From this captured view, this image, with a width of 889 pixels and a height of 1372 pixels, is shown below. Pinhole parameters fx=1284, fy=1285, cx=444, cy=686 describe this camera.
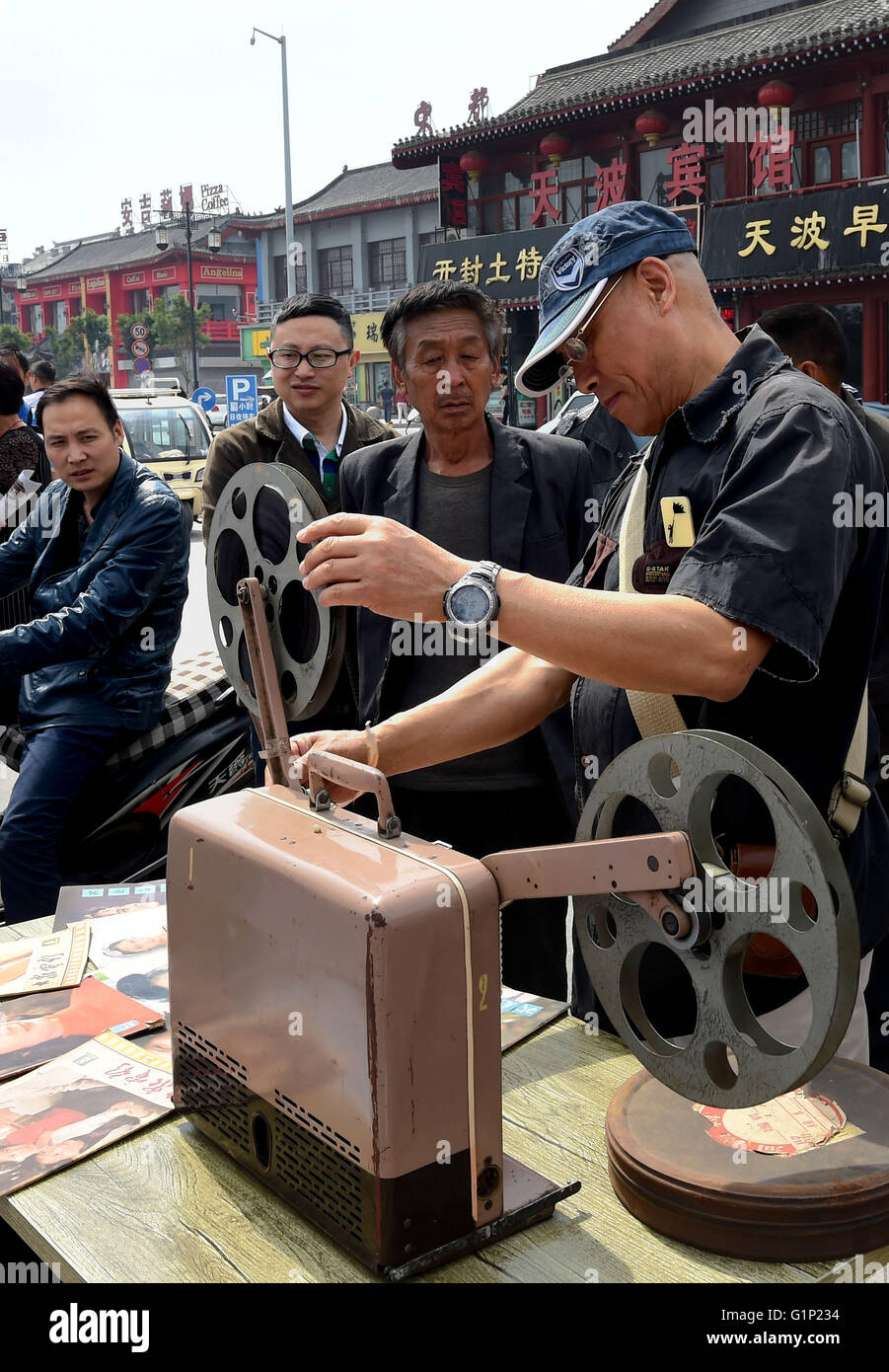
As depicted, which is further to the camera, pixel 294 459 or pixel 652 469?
pixel 294 459

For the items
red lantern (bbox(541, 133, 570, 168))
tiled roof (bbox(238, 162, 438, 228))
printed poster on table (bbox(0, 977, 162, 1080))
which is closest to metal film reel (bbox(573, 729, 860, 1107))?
printed poster on table (bbox(0, 977, 162, 1080))

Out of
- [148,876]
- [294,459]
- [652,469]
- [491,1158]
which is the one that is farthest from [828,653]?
[148,876]

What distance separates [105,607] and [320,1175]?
8.12 feet

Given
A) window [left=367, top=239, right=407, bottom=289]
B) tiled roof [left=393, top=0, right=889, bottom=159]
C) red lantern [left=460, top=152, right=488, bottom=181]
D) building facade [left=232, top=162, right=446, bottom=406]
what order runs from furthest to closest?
window [left=367, top=239, right=407, bottom=289] → building facade [left=232, top=162, right=446, bottom=406] → red lantern [left=460, top=152, right=488, bottom=181] → tiled roof [left=393, top=0, right=889, bottom=159]

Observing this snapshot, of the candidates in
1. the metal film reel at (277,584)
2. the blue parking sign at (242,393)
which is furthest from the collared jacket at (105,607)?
the blue parking sign at (242,393)

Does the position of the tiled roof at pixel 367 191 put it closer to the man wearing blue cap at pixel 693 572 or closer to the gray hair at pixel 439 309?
the gray hair at pixel 439 309

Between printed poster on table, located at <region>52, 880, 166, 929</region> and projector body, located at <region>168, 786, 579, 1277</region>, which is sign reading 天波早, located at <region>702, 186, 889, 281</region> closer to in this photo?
printed poster on table, located at <region>52, 880, 166, 929</region>

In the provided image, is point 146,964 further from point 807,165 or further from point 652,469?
point 807,165

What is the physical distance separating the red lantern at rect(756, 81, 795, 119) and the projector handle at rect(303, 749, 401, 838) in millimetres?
19805

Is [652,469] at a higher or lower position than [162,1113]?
higher

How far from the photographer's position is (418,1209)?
1.29 meters

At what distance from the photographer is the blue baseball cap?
1.56 m

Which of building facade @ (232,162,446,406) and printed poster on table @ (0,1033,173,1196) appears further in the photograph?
building facade @ (232,162,446,406)
